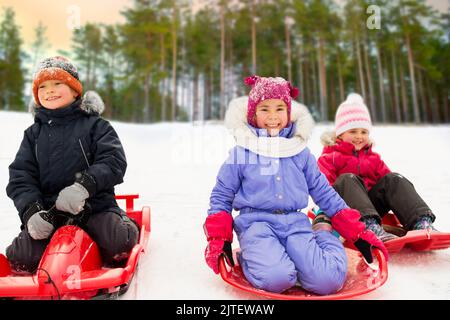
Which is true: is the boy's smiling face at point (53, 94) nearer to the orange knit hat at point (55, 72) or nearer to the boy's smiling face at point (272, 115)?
the orange knit hat at point (55, 72)

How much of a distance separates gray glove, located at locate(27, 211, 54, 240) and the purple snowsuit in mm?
819

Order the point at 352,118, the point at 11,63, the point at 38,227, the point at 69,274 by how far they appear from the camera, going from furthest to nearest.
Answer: the point at 11,63, the point at 352,118, the point at 38,227, the point at 69,274

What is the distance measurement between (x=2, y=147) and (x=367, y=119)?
715 cm

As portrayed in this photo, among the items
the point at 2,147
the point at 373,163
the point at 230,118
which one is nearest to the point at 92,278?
the point at 230,118

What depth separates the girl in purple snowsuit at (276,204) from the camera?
1.82 metres

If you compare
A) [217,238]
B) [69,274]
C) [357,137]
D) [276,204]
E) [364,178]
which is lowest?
[69,274]

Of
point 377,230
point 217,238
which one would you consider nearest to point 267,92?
point 217,238

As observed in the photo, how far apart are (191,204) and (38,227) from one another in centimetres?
239

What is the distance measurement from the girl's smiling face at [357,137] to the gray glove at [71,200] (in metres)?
2.02

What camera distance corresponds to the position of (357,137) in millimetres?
2982

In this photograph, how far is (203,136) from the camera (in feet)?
39.1

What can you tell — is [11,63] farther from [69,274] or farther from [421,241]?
[421,241]

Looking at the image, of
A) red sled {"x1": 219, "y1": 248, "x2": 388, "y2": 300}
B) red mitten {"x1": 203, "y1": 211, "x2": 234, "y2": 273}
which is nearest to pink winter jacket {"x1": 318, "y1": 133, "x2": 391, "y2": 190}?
red sled {"x1": 219, "y1": 248, "x2": 388, "y2": 300}
